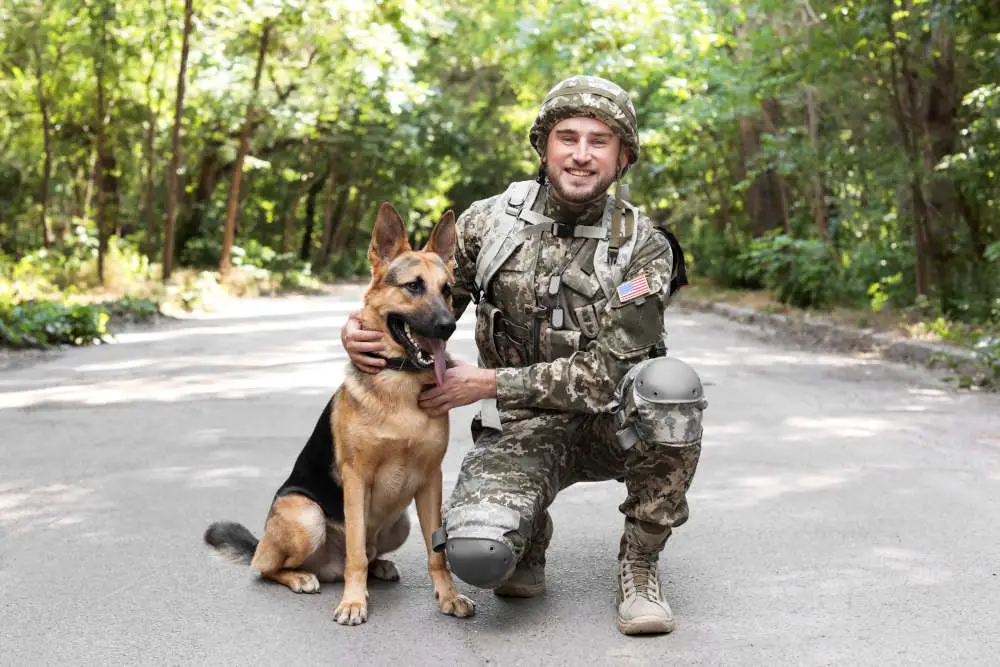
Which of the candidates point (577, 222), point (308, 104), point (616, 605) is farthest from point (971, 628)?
point (308, 104)

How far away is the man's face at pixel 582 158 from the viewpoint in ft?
15.1

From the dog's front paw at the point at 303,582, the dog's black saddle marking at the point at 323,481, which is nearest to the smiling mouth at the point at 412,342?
the dog's black saddle marking at the point at 323,481

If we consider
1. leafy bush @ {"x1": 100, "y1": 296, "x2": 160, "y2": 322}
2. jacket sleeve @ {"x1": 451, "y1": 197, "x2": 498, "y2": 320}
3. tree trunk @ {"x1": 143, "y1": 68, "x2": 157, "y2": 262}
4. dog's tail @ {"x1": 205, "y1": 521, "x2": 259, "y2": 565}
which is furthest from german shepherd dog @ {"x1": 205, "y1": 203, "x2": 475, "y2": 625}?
tree trunk @ {"x1": 143, "y1": 68, "x2": 157, "y2": 262}

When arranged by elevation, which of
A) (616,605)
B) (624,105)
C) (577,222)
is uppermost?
(624,105)

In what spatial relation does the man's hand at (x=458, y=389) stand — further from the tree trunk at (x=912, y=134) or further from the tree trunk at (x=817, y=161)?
the tree trunk at (x=817, y=161)

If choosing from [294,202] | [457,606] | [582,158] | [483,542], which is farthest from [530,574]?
[294,202]

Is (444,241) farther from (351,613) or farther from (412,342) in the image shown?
(351,613)

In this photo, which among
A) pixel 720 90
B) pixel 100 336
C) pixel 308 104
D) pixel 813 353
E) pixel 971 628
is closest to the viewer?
pixel 971 628

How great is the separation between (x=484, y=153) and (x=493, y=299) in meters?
39.2

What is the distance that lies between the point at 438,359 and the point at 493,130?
1500 inches

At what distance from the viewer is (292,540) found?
446 cm

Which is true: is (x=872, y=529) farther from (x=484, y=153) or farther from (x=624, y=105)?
(x=484, y=153)

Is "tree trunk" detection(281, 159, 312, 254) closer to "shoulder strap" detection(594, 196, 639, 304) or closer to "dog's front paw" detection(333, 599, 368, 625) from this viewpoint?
"shoulder strap" detection(594, 196, 639, 304)

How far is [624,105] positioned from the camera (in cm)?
464
